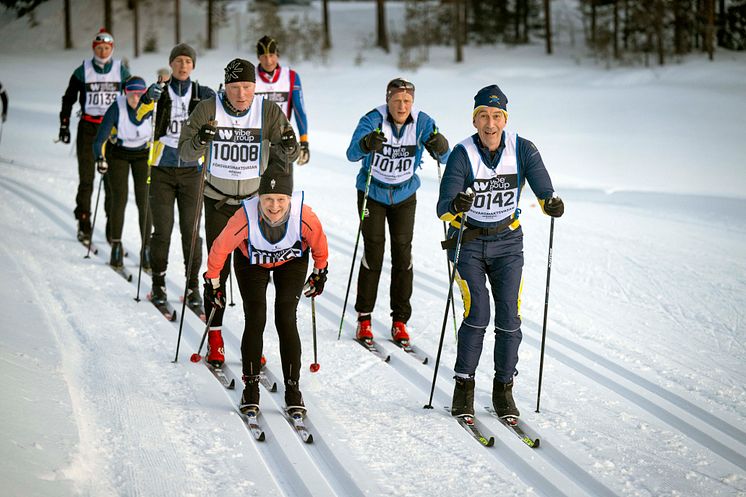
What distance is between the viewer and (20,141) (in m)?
16.8

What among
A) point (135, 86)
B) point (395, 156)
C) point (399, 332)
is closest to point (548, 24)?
point (135, 86)

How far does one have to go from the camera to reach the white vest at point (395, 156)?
6.37 meters

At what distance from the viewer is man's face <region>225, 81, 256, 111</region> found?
Answer: 585 centimetres

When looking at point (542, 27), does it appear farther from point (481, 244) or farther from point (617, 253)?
point (481, 244)

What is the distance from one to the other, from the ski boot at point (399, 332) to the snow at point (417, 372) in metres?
0.14

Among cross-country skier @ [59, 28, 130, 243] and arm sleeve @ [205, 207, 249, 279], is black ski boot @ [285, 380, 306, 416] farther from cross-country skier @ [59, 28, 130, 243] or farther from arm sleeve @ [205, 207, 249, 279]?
cross-country skier @ [59, 28, 130, 243]

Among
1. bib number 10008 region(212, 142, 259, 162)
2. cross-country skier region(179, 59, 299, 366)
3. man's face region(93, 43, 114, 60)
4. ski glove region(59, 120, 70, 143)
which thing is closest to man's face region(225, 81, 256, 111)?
cross-country skier region(179, 59, 299, 366)

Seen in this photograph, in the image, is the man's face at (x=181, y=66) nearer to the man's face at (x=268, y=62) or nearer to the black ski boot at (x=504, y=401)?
the man's face at (x=268, y=62)

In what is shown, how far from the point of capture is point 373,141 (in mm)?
6090

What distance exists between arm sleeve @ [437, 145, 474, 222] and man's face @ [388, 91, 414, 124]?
118cm

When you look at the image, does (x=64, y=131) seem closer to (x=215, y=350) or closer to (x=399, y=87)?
(x=215, y=350)

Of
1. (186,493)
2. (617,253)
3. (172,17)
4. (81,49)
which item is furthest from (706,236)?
(172,17)

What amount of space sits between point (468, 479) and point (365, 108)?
16.9 m

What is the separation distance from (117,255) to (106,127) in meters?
1.32
